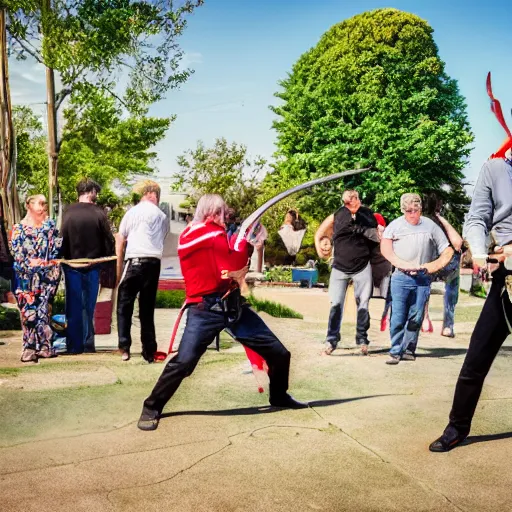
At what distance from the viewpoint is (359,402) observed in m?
6.30

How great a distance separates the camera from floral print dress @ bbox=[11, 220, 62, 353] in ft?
27.4

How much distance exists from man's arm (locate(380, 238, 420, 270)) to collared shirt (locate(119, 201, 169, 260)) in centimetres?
244

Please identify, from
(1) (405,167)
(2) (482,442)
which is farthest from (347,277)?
(1) (405,167)

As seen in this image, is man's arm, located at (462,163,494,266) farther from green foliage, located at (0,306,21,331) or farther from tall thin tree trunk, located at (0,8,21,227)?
tall thin tree trunk, located at (0,8,21,227)

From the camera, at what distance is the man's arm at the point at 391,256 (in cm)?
848

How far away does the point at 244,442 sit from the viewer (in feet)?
16.7

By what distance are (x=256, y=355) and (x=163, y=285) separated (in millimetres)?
13187

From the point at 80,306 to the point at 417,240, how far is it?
148 inches

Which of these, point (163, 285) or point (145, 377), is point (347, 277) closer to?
point (145, 377)

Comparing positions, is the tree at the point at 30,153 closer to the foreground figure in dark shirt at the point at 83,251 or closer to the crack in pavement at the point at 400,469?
the foreground figure in dark shirt at the point at 83,251

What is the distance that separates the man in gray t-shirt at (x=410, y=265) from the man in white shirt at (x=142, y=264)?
8.26ft

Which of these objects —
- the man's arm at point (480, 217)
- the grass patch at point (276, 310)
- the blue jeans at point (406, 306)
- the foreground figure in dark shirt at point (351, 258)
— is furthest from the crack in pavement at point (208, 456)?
the grass patch at point (276, 310)

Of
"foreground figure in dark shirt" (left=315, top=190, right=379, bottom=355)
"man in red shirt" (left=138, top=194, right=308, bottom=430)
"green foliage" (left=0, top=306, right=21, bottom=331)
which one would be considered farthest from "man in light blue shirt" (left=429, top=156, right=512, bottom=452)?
"green foliage" (left=0, top=306, right=21, bottom=331)

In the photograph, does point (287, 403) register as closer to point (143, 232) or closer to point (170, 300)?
point (143, 232)
